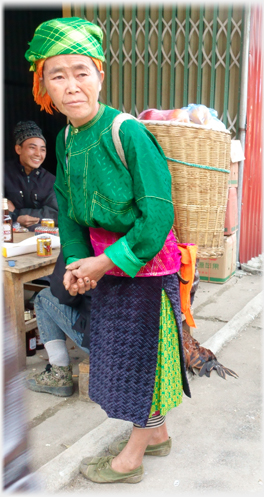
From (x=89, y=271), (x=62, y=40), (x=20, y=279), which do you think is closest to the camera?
(x=62, y=40)

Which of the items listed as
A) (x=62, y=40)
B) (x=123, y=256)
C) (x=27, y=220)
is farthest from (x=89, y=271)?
(x=27, y=220)

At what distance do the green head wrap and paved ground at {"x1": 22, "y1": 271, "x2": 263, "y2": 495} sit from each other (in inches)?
57.6

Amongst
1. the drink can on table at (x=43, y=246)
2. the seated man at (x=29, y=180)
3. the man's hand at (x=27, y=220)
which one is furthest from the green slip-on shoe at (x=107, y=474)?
the seated man at (x=29, y=180)

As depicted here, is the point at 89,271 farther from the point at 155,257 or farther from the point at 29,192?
the point at 29,192

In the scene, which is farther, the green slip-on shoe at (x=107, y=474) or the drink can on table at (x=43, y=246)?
the drink can on table at (x=43, y=246)

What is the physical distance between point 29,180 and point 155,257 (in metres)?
2.97

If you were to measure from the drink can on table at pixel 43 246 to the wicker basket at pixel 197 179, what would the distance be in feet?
4.05

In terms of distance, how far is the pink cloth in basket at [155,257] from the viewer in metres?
1.84

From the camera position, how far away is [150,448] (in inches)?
88.9

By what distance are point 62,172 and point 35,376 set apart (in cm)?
161

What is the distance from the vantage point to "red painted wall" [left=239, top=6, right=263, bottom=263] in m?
5.43

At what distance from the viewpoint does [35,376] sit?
2.97 metres

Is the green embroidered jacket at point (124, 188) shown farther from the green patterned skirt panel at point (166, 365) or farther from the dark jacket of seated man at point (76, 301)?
the dark jacket of seated man at point (76, 301)

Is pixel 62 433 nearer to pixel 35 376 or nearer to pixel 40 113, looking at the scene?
pixel 35 376
